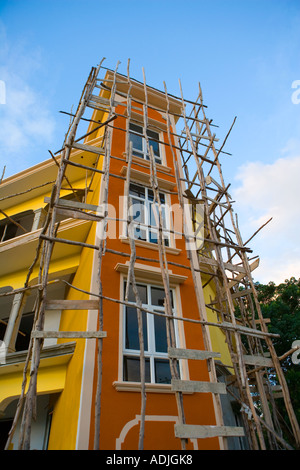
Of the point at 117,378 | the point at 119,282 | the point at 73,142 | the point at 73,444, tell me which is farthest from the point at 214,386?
the point at 73,142

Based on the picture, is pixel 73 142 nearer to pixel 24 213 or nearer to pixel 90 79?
pixel 90 79

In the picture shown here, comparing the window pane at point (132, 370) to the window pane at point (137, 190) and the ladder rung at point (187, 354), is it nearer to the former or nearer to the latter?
the ladder rung at point (187, 354)

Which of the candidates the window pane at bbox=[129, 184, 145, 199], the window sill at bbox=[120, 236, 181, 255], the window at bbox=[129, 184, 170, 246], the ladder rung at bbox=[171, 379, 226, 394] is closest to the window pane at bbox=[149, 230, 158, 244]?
the window at bbox=[129, 184, 170, 246]

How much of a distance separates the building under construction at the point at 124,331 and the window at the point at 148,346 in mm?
21

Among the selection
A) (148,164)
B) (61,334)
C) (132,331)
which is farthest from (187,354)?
(148,164)

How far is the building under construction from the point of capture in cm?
446

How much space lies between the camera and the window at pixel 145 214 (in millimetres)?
7391

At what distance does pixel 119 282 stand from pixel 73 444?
2.77 m

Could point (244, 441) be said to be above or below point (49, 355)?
below

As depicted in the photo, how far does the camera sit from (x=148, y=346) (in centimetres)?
568

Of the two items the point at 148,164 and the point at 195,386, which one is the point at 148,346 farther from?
the point at 148,164

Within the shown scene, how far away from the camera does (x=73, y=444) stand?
4.38 m

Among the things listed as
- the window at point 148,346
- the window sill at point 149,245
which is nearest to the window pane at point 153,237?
the window sill at point 149,245

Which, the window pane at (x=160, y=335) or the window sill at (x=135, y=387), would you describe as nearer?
the window sill at (x=135, y=387)
